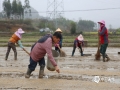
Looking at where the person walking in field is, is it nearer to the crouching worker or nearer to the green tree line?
the crouching worker

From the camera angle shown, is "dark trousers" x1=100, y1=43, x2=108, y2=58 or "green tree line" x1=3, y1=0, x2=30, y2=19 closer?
"dark trousers" x1=100, y1=43, x2=108, y2=58

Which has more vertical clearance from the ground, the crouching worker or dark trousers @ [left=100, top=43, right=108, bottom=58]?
the crouching worker

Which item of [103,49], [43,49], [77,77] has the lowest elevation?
[77,77]

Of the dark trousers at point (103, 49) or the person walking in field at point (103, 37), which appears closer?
the person walking in field at point (103, 37)

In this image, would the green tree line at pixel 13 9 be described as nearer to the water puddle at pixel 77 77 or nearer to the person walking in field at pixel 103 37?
the person walking in field at pixel 103 37

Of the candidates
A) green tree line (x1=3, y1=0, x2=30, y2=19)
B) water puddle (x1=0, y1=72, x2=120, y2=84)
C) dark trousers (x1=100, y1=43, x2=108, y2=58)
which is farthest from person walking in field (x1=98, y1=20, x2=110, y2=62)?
green tree line (x1=3, y1=0, x2=30, y2=19)

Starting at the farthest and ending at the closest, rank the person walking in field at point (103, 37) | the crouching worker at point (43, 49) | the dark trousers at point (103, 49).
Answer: the dark trousers at point (103, 49), the person walking in field at point (103, 37), the crouching worker at point (43, 49)

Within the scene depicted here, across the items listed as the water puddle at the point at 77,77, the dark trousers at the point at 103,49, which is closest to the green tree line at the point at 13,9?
the dark trousers at the point at 103,49

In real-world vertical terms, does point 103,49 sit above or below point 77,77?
above

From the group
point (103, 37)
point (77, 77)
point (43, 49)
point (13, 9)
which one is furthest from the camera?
point (13, 9)

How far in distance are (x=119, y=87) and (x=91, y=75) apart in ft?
6.69

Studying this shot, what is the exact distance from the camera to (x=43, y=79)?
858 cm

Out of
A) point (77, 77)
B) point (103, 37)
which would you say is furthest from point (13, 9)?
point (77, 77)

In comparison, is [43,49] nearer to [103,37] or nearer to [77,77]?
[77,77]
